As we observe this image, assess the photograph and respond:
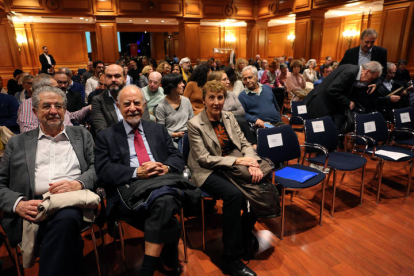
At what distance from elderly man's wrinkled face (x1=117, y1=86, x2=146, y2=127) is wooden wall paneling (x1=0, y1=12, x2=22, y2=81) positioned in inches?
332

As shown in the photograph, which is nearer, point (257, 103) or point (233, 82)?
point (257, 103)

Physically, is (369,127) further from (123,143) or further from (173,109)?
(123,143)

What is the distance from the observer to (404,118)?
3.40 m

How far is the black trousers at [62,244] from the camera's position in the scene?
1474 millimetres

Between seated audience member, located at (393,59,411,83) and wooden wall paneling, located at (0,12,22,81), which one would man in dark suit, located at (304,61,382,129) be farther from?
wooden wall paneling, located at (0,12,22,81)

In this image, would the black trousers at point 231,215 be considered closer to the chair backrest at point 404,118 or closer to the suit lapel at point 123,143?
the suit lapel at point 123,143

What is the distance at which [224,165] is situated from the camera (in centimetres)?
202

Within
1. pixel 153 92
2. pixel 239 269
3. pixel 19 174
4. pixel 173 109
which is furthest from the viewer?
pixel 153 92

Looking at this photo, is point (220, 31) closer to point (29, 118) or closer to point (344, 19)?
point (344, 19)

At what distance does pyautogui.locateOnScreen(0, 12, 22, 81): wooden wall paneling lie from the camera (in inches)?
305

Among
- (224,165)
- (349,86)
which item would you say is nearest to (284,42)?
(349,86)

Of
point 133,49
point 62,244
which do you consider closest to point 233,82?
point 62,244

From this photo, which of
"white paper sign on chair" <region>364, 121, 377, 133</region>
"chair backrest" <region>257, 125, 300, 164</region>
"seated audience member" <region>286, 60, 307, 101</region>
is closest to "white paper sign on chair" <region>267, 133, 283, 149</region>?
"chair backrest" <region>257, 125, 300, 164</region>

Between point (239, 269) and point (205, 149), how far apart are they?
92 cm
